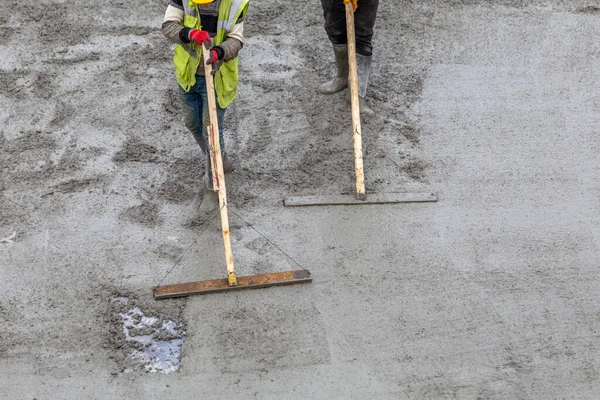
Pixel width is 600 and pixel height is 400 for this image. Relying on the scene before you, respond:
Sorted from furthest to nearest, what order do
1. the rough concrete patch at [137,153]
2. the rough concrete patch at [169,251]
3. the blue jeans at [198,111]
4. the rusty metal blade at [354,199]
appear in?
the rough concrete patch at [137,153] → the rusty metal blade at [354,199] → the blue jeans at [198,111] → the rough concrete patch at [169,251]

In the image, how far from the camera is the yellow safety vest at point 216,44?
431 cm

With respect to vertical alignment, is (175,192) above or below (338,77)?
below

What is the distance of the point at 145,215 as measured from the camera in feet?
15.3

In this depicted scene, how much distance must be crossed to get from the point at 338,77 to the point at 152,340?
2.50 m

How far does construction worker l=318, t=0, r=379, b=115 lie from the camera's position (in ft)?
17.2

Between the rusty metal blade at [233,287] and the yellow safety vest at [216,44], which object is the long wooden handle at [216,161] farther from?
the yellow safety vest at [216,44]

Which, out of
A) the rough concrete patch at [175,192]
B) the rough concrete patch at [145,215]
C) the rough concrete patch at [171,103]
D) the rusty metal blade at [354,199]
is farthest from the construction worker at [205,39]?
the rough concrete patch at [171,103]

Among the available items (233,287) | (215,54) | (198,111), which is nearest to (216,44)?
(215,54)

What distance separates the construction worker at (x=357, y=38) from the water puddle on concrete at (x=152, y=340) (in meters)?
2.22

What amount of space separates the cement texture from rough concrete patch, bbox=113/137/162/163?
A: 1 cm

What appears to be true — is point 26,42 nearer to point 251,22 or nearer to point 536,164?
point 251,22

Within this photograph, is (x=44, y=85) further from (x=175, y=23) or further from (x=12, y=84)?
(x=175, y=23)

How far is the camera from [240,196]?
15.9ft

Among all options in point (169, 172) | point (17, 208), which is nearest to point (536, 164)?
point (169, 172)
